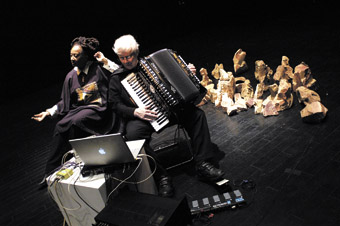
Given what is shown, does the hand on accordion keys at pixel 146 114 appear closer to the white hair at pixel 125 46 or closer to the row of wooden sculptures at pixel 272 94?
the white hair at pixel 125 46

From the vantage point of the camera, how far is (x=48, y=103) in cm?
638

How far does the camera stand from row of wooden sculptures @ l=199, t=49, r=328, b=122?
3.08 meters

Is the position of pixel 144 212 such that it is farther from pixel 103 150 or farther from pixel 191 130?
pixel 191 130

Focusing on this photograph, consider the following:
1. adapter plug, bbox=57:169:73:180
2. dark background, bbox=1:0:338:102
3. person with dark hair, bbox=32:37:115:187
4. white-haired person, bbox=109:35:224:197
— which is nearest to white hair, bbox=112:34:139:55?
white-haired person, bbox=109:35:224:197

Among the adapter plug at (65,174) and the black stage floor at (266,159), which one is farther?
the adapter plug at (65,174)

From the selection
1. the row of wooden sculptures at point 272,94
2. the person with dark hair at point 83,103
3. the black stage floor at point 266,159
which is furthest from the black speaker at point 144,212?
the row of wooden sculptures at point 272,94

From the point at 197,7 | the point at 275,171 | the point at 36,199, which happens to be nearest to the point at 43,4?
the point at 197,7

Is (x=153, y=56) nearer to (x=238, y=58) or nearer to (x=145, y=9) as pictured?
(x=238, y=58)

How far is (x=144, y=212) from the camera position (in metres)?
1.85

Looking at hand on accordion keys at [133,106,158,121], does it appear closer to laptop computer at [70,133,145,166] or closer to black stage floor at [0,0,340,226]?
laptop computer at [70,133,145,166]

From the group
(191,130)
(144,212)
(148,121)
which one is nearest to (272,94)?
(191,130)

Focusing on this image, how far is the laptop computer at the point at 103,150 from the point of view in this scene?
205 centimetres

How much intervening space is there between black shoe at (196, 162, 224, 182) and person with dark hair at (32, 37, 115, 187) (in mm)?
1100

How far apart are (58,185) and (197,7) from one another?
8.15 meters
